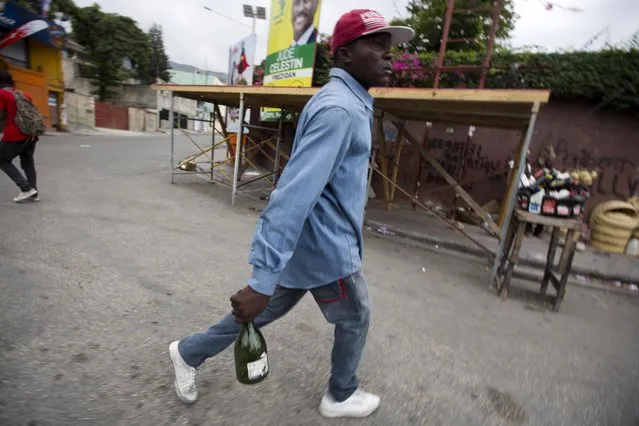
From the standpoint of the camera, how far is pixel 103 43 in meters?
31.4

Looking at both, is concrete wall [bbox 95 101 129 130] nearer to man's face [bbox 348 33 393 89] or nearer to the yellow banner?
the yellow banner

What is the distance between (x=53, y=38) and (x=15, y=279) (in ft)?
65.2

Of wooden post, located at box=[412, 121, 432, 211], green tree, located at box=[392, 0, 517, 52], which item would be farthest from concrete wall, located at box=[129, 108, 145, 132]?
wooden post, located at box=[412, 121, 432, 211]

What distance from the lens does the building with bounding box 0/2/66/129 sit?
14969 mm

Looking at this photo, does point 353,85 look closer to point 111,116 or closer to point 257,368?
point 257,368

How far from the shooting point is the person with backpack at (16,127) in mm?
Result: 5016

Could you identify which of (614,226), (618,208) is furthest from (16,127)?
(618,208)

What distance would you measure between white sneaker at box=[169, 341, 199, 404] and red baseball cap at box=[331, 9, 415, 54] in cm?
178

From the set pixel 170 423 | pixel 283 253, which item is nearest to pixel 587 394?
pixel 283 253

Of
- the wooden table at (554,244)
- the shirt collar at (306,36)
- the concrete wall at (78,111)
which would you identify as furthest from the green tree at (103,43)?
the wooden table at (554,244)

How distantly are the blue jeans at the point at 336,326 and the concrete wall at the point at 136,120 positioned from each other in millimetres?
35991

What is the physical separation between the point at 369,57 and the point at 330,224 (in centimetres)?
74

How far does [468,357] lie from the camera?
2.80 metres

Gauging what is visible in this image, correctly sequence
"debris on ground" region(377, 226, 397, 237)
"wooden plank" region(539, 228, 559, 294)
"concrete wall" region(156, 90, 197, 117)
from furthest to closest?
"concrete wall" region(156, 90, 197, 117) → "debris on ground" region(377, 226, 397, 237) → "wooden plank" region(539, 228, 559, 294)
